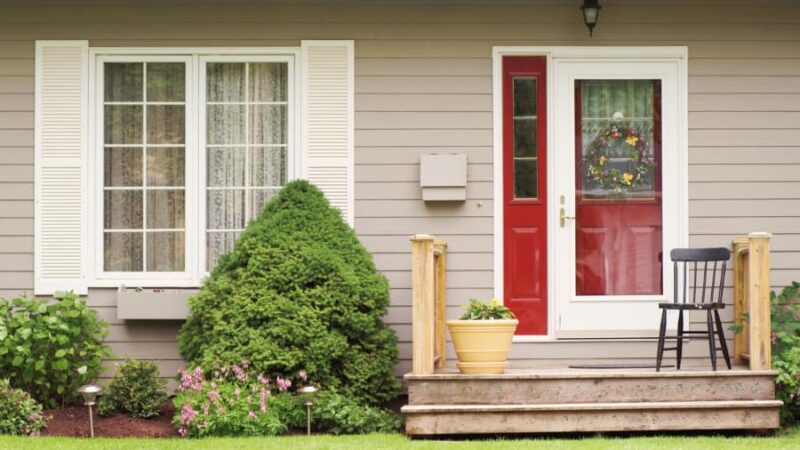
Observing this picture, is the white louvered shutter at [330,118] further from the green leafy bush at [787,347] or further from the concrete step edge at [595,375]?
the green leafy bush at [787,347]

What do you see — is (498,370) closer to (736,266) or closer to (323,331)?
(323,331)

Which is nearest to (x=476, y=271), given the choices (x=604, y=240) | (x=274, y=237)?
(x=604, y=240)

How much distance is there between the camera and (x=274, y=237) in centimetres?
782

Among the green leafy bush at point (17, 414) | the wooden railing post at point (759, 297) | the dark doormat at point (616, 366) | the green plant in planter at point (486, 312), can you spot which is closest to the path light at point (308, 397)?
the green plant in planter at point (486, 312)

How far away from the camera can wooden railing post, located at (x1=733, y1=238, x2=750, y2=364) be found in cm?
807

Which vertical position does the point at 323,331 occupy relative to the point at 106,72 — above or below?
below

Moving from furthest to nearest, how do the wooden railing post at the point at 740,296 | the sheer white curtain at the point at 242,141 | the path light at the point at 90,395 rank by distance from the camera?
the sheer white curtain at the point at 242,141, the wooden railing post at the point at 740,296, the path light at the point at 90,395

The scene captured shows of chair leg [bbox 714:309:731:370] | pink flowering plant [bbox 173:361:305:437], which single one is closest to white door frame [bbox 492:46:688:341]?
chair leg [bbox 714:309:731:370]

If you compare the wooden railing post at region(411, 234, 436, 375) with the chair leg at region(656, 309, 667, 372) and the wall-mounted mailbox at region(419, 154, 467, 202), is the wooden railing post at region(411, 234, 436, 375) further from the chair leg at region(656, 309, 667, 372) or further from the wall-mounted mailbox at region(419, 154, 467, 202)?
the chair leg at region(656, 309, 667, 372)

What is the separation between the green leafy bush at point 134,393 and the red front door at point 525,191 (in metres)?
2.38

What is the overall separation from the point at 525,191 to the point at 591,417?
1.80 metres

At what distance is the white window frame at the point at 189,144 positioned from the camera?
27.4 feet

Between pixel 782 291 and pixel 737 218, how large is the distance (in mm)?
565

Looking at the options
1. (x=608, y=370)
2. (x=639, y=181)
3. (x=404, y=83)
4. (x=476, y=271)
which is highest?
(x=404, y=83)
